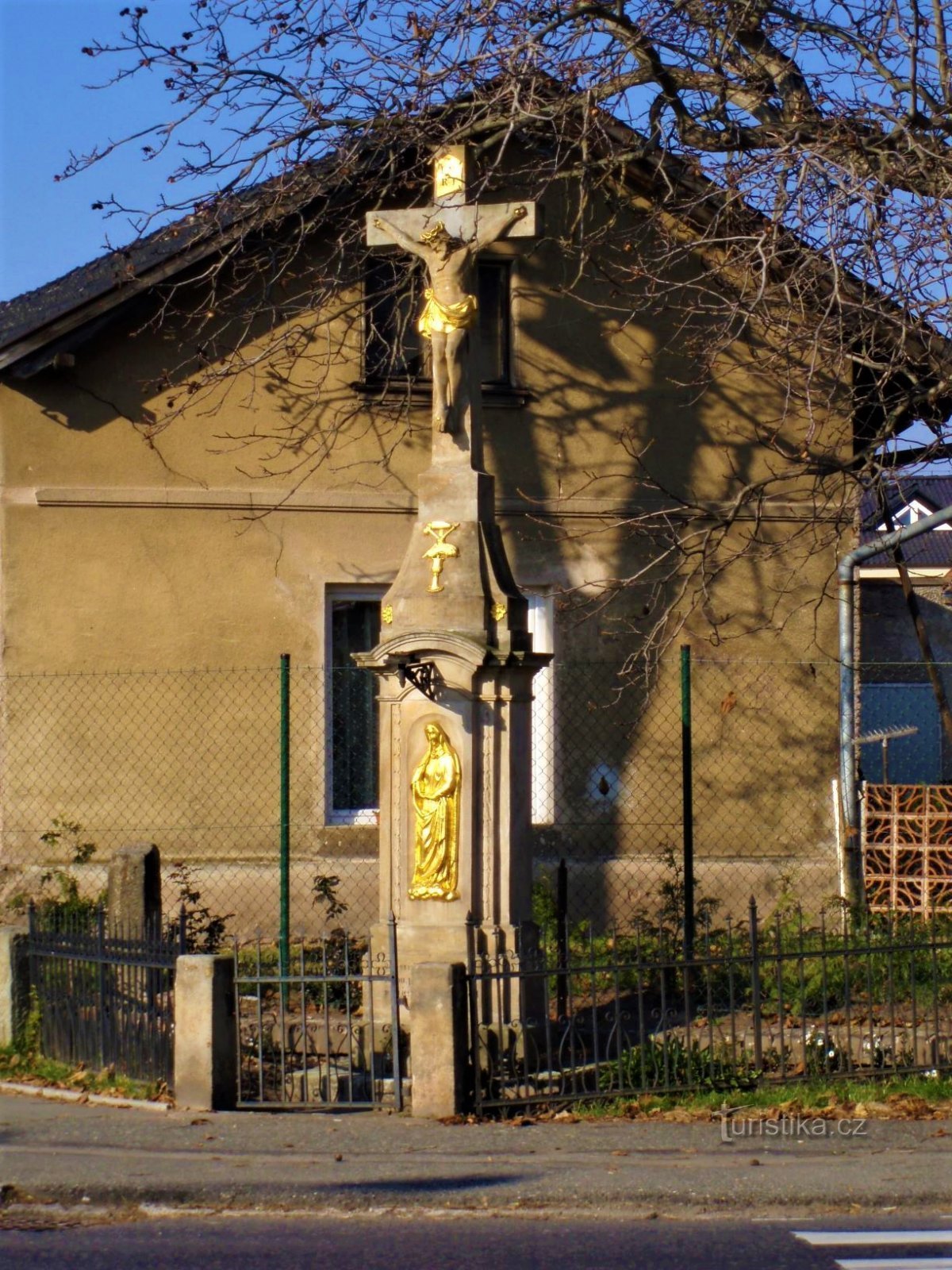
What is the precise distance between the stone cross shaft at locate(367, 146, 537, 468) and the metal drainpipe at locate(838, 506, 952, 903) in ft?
12.4

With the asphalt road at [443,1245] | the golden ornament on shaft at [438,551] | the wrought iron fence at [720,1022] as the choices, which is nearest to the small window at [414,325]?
the golden ornament on shaft at [438,551]

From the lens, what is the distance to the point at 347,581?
12594 mm

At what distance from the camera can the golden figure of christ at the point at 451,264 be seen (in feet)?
30.2

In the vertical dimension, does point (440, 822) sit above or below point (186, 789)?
below

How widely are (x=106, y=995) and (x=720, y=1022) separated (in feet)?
11.0

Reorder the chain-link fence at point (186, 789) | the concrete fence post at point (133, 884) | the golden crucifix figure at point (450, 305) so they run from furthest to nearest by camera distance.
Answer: the chain-link fence at point (186, 789)
the concrete fence post at point (133, 884)
the golden crucifix figure at point (450, 305)

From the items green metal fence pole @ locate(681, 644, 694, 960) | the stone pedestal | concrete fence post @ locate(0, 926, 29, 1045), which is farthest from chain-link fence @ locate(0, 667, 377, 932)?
the stone pedestal

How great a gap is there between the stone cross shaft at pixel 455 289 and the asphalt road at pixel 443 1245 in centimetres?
459

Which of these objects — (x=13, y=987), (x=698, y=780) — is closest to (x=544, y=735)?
(x=698, y=780)

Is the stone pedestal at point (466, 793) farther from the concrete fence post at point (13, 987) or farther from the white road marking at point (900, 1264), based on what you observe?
the white road marking at point (900, 1264)

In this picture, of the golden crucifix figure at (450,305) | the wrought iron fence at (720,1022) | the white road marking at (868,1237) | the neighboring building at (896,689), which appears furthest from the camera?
the neighboring building at (896,689)

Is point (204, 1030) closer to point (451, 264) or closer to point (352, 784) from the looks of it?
point (451, 264)

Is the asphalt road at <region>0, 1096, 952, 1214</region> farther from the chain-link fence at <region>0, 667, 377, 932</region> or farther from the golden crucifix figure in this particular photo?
the chain-link fence at <region>0, 667, 377, 932</region>

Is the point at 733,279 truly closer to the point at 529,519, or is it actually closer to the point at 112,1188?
the point at 529,519
